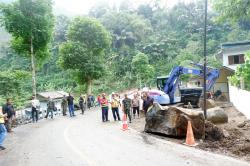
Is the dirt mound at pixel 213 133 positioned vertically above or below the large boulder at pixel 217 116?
below

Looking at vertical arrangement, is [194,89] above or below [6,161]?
above

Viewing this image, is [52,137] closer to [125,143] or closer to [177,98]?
[125,143]

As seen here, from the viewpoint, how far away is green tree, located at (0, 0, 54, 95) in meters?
30.3

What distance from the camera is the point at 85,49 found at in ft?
151

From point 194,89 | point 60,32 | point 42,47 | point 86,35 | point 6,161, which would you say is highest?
point 60,32

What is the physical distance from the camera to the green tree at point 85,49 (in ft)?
148

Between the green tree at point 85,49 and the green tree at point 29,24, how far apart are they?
12068 mm

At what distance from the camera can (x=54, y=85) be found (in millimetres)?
70500

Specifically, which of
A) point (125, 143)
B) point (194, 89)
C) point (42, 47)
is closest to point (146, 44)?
point (42, 47)

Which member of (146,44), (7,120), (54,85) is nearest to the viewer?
(7,120)

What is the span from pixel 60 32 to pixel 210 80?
6089 centimetres

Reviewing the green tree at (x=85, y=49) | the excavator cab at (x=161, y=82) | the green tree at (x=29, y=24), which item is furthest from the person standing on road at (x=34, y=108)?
the green tree at (x=85, y=49)

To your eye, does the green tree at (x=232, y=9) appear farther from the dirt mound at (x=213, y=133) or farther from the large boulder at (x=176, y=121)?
the dirt mound at (x=213, y=133)

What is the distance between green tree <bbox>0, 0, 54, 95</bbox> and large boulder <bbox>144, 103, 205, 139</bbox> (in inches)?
680
